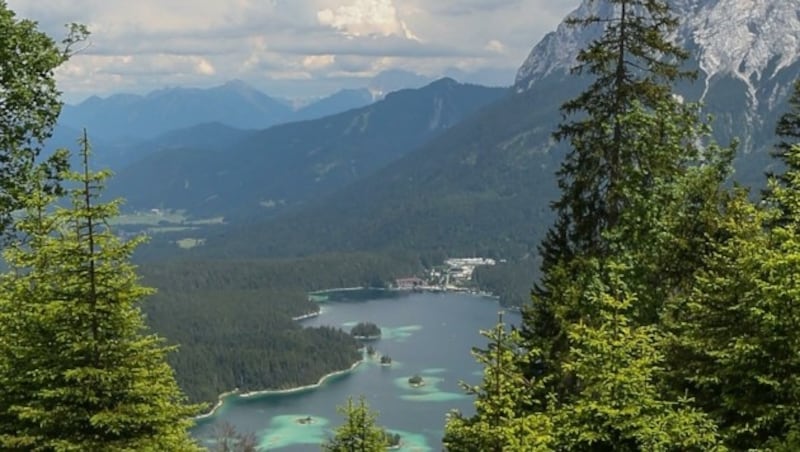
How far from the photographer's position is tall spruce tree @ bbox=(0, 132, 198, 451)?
11.9 metres

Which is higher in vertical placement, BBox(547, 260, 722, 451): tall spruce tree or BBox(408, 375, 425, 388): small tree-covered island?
BBox(547, 260, 722, 451): tall spruce tree

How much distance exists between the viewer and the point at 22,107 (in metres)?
14.4

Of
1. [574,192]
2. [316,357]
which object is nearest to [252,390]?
[316,357]

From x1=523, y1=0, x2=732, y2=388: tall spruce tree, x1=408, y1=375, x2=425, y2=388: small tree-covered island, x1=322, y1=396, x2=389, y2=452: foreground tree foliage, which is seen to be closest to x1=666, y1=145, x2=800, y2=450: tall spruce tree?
x1=523, y1=0, x2=732, y2=388: tall spruce tree

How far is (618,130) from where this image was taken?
2048 centimetres

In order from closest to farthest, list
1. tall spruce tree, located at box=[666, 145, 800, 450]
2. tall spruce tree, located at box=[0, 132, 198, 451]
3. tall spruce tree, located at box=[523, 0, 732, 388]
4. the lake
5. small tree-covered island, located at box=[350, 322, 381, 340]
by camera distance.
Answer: tall spruce tree, located at box=[666, 145, 800, 450] < tall spruce tree, located at box=[0, 132, 198, 451] < tall spruce tree, located at box=[523, 0, 732, 388] < the lake < small tree-covered island, located at box=[350, 322, 381, 340]

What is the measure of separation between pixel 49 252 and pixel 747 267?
1070 centimetres

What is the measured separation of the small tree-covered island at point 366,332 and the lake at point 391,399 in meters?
2.40

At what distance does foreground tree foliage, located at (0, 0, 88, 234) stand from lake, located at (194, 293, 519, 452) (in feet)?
273

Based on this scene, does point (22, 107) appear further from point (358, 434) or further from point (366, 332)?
point (366, 332)

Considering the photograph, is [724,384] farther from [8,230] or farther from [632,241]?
[8,230]

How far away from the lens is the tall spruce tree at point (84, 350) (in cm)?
1195

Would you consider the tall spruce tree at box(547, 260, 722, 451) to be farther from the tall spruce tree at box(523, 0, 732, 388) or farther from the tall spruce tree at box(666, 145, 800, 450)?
the tall spruce tree at box(523, 0, 732, 388)

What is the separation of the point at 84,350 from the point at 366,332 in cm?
17056
